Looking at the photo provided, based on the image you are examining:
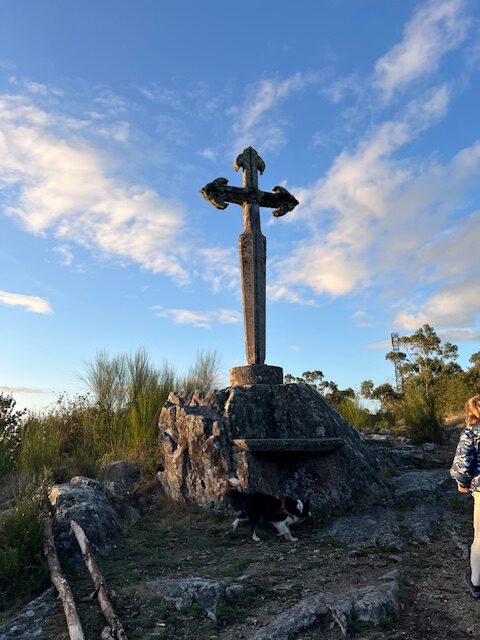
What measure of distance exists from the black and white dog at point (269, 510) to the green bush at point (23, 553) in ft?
7.34

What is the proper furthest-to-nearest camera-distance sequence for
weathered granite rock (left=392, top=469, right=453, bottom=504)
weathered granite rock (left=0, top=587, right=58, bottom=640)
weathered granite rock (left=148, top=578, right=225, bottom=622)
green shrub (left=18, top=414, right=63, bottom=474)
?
green shrub (left=18, top=414, right=63, bottom=474), weathered granite rock (left=392, top=469, right=453, bottom=504), weathered granite rock (left=148, top=578, right=225, bottom=622), weathered granite rock (left=0, top=587, right=58, bottom=640)

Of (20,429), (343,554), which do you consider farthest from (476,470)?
(20,429)

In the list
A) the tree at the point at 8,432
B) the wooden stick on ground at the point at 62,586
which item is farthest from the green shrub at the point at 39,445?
the wooden stick on ground at the point at 62,586

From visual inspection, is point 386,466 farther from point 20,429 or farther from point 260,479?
point 20,429

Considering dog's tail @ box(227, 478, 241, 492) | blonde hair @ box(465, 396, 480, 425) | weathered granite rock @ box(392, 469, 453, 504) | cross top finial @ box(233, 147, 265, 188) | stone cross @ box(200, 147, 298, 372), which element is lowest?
weathered granite rock @ box(392, 469, 453, 504)

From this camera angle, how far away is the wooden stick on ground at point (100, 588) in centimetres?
356

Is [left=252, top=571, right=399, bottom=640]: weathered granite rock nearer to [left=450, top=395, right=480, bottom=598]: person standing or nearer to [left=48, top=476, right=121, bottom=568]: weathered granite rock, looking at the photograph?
[left=450, top=395, right=480, bottom=598]: person standing

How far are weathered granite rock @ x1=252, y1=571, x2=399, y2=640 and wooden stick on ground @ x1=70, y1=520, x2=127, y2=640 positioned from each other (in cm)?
95

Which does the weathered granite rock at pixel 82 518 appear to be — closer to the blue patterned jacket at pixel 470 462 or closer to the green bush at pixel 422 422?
the blue patterned jacket at pixel 470 462

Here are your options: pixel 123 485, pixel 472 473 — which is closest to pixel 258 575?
pixel 472 473

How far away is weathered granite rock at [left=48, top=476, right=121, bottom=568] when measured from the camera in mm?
5297

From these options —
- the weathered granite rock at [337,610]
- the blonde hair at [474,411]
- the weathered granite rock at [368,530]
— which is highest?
the blonde hair at [474,411]

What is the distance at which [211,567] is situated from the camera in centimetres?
505

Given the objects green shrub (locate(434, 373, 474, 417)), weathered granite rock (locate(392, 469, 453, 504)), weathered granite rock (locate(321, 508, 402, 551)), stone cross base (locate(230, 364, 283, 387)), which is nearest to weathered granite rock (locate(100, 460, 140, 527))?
stone cross base (locate(230, 364, 283, 387))
